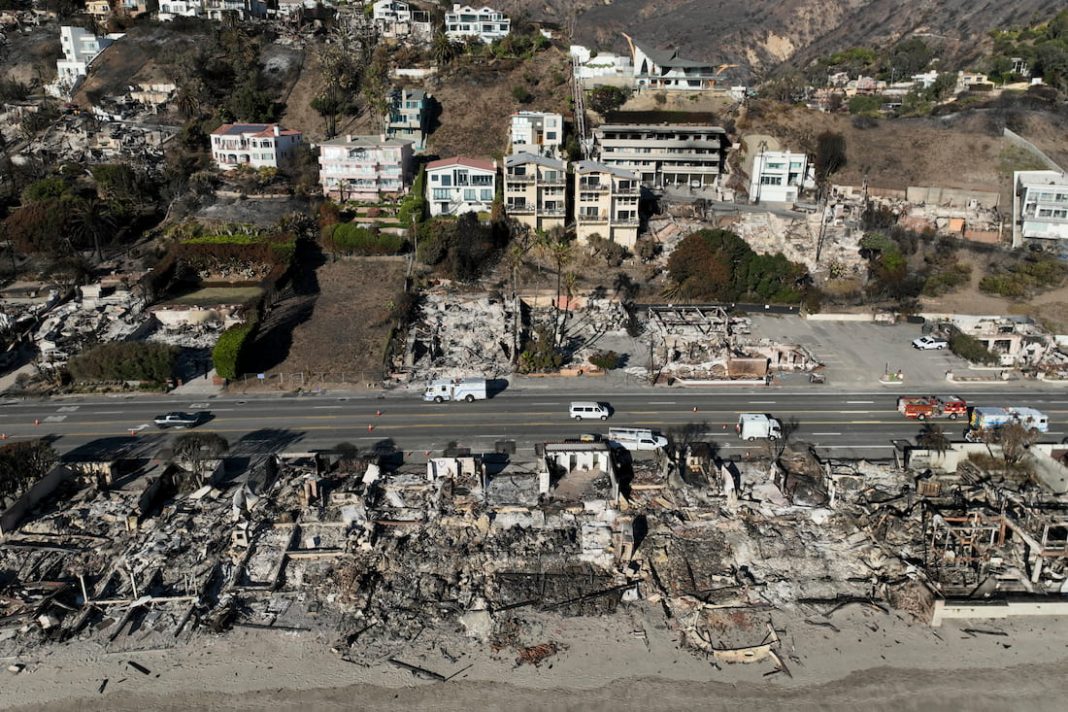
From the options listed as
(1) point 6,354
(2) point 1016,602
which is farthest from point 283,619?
(1) point 6,354

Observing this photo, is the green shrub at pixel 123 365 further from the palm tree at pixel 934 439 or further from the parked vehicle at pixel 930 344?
the parked vehicle at pixel 930 344

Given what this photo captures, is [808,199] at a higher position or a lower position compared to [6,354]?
higher

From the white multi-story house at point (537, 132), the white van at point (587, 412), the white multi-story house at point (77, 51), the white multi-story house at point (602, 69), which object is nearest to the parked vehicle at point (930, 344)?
the white van at point (587, 412)

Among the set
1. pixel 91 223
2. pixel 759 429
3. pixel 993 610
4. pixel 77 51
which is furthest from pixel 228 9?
pixel 993 610

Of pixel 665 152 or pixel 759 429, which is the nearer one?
pixel 759 429

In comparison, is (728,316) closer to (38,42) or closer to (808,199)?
(808,199)

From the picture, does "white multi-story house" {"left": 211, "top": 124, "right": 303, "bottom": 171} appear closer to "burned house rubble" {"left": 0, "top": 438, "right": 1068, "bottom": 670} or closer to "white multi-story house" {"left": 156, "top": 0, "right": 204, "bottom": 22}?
"white multi-story house" {"left": 156, "top": 0, "right": 204, "bottom": 22}

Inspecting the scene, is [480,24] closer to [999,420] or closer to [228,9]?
[228,9]
